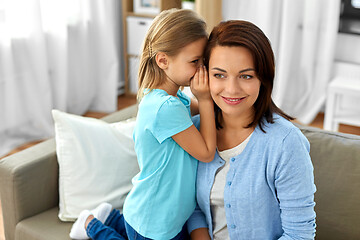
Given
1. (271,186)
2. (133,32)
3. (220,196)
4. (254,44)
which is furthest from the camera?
(133,32)

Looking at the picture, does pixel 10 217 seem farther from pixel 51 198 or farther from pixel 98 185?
pixel 98 185

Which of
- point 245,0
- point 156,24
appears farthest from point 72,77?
point 156,24

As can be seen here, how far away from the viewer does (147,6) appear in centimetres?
422

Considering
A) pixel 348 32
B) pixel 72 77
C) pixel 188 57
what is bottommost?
pixel 72 77

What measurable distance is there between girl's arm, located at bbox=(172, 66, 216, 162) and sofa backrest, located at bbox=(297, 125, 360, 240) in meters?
0.46

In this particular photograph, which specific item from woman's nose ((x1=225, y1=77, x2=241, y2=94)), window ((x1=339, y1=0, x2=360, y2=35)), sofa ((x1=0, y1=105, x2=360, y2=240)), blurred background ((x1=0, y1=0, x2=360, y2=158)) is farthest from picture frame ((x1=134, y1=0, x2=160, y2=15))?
woman's nose ((x1=225, y1=77, x2=241, y2=94))

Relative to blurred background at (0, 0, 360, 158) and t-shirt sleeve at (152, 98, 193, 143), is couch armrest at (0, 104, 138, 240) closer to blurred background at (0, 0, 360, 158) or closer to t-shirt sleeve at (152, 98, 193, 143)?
t-shirt sleeve at (152, 98, 193, 143)

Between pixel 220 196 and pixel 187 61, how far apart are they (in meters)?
0.42

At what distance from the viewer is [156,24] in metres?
1.38

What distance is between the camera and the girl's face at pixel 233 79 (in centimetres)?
122

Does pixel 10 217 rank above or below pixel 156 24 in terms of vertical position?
below

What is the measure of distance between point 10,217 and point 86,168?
0.35 metres

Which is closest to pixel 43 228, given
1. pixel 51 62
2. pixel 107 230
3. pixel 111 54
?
pixel 107 230

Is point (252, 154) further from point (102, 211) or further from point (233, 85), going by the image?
point (102, 211)
